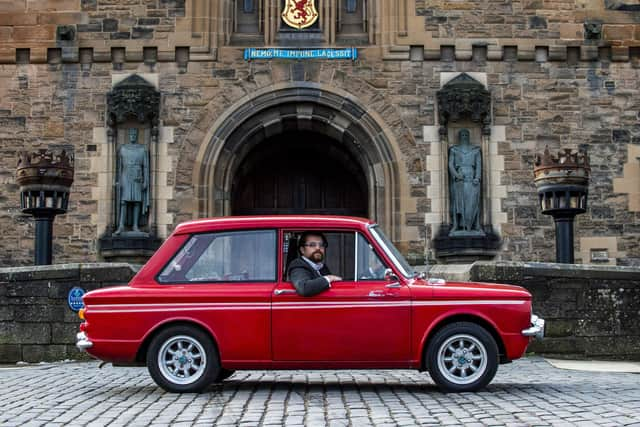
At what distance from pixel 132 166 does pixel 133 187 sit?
373mm

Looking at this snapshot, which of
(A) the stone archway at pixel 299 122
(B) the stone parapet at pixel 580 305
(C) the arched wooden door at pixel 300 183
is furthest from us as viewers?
(C) the arched wooden door at pixel 300 183

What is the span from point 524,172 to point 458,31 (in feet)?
9.06

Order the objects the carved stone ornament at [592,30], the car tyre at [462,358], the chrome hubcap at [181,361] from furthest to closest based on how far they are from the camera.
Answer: the carved stone ornament at [592,30], the chrome hubcap at [181,361], the car tyre at [462,358]

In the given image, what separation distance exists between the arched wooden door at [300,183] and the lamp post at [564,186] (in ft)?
17.0

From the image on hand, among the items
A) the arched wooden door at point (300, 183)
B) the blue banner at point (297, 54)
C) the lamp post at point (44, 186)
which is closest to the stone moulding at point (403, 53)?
the blue banner at point (297, 54)

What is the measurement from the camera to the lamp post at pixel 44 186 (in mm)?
13977

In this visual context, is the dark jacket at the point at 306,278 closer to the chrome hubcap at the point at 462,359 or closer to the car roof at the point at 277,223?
the car roof at the point at 277,223

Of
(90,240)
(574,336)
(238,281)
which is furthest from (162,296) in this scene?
(90,240)

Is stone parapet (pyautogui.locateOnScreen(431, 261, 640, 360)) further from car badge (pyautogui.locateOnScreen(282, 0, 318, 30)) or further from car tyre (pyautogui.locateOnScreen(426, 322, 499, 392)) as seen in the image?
car badge (pyautogui.locateOnScreen(282, 0, 318, 30))

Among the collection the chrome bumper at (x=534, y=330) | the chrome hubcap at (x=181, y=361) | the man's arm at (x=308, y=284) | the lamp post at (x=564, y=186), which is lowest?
the chrome hubcap at (x=181, y=361)

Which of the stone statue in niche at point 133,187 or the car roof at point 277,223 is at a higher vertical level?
the stone statue in niche at point 133,187

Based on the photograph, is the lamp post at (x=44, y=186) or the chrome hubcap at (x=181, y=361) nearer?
the chrome hubcap at (x=181, y=361)

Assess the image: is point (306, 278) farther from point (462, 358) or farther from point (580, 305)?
point (580, 305)

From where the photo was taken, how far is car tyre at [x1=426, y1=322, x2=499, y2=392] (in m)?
7.77
